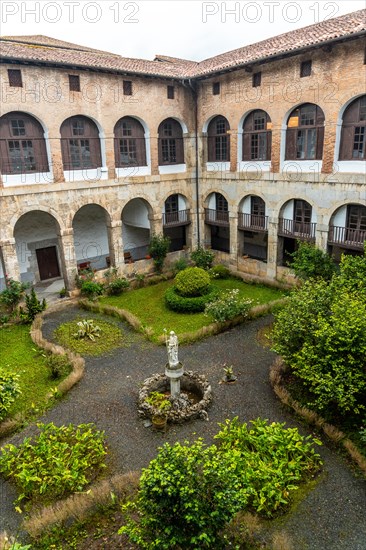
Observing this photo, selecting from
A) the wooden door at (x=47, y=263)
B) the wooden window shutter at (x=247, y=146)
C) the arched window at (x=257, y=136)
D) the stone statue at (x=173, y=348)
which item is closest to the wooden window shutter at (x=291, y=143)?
the arched window at (x=257, y=136)

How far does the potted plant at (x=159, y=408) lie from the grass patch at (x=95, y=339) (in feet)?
12.8

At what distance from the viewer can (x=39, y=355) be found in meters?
14.6

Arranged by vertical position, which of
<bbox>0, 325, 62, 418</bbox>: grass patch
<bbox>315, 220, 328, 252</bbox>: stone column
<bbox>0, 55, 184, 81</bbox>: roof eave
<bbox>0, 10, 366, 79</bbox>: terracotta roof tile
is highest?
<bbox>0, 10, 366, 79</bbox>: terracotta roof tile

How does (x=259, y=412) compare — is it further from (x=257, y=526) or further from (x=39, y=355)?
(x=39, y=355)

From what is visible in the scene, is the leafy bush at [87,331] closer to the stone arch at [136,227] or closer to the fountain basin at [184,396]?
the fountain basin at [184,396]

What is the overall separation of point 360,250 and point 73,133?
14.4 meters

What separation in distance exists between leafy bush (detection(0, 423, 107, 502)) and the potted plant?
57.3 inches

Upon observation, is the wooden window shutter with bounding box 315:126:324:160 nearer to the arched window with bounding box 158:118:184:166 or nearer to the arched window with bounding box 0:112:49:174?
the arched window with bounding box 158:118:184:166

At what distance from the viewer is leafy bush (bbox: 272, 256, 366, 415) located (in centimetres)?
938

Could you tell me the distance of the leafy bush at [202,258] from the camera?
2242cm

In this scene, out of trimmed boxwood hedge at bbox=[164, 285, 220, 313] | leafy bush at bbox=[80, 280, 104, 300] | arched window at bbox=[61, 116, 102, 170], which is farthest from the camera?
leafy bush at bbox=[80, 280, 104, 300]

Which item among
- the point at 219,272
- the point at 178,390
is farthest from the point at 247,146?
the point at 178,390

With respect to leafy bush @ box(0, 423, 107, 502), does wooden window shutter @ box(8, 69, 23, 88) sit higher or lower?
higher

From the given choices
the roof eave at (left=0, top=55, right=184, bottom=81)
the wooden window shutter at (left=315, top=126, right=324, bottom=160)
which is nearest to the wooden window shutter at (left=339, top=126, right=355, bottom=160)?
the wooden window shutter at (left=315, top=126, right=324, bottom=160)
